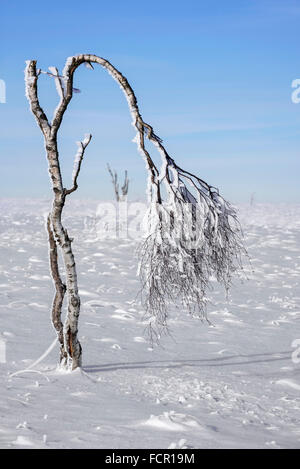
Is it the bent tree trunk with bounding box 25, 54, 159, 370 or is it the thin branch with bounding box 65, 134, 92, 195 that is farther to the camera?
the thin branch with bounding box 65, 134, 92, 195

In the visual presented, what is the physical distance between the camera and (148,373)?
23.5 ft

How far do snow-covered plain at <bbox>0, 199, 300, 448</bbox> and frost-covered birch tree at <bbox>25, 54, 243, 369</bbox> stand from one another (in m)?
0.85

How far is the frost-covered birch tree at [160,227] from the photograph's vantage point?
6.18m

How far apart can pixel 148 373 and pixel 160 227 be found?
219 cm

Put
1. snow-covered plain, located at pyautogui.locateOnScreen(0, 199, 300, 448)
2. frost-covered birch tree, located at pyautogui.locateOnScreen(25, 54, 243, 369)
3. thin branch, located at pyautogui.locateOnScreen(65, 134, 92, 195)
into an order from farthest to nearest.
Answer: thin branch, located at pyautogui.locateOnScreen(65, 134, 92, 195) → frost-covered birch tree, located at pyautogui.locateOnScreen(25, 54, 243, 369) → snow-covered plain, located at pyautogui.locateOnScreen(0, 199, 300, 448)

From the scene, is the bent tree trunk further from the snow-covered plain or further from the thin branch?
the snow-covered plain

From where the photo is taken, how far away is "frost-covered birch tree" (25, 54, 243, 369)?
6.18m

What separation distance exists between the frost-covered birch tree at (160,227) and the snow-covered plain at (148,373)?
0.85 m

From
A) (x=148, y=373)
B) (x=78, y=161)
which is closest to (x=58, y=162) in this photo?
(x=78, y=161)

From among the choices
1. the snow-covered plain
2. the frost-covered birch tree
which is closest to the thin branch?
the frost-covered birch tree

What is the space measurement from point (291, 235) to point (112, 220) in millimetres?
9739

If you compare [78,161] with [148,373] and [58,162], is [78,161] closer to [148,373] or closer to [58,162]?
[58,162]

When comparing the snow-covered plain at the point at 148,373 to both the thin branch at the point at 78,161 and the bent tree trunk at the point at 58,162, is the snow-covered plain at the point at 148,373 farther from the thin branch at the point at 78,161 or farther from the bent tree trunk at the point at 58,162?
the thin branch at the point at 78,161
